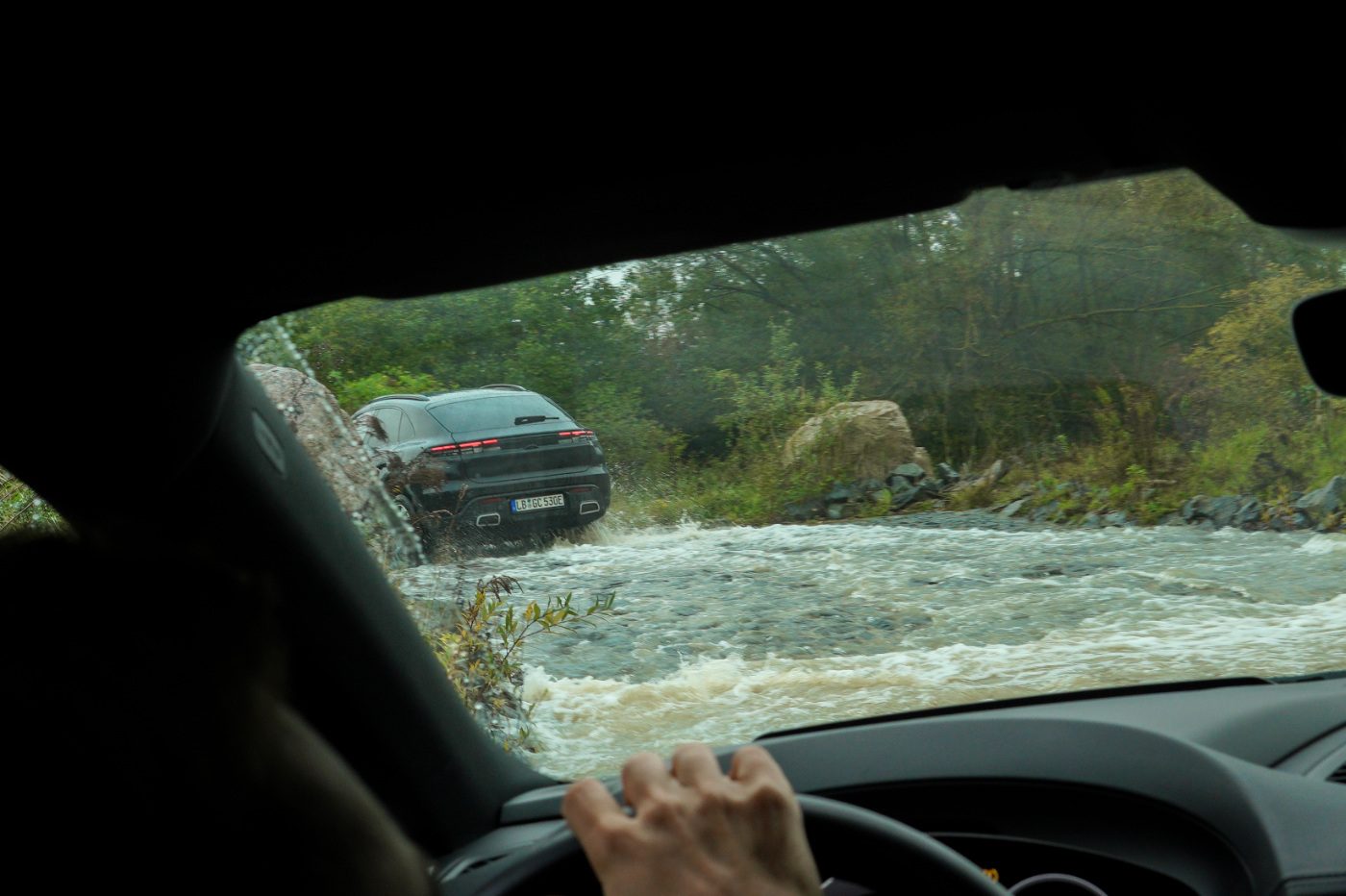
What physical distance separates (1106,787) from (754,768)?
4.72ft

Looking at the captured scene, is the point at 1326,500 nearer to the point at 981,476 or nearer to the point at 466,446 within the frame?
the point at 981,476

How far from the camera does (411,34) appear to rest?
115 cm

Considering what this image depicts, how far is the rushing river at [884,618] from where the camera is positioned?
10.9 ft

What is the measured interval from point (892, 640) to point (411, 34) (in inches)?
121

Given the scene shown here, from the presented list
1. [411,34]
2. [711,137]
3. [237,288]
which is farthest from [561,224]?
[237,288]

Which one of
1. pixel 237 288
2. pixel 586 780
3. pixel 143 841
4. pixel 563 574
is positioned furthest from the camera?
pixel 563 574

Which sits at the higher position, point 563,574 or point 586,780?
point 586,780

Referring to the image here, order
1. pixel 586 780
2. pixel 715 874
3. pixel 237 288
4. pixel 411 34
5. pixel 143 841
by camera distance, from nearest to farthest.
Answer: pixel 143 841, pixel 411 34, pixel 715 874, pixel 586 780, pixel 237 288

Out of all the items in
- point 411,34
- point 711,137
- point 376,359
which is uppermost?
point 411,34

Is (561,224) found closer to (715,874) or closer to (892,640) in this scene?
(715,874)

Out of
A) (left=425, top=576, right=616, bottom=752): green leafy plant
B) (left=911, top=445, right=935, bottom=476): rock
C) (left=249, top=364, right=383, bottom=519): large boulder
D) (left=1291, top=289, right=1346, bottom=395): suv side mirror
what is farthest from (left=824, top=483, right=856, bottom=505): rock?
(left=1291, top=289, right=1346, bottom=395): suv side mirror

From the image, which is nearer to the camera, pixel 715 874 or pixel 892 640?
pixel 715 874

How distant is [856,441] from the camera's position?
3791mm

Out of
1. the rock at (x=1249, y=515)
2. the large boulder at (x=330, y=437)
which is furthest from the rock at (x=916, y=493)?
the large boulder at (x=330, y=437)
